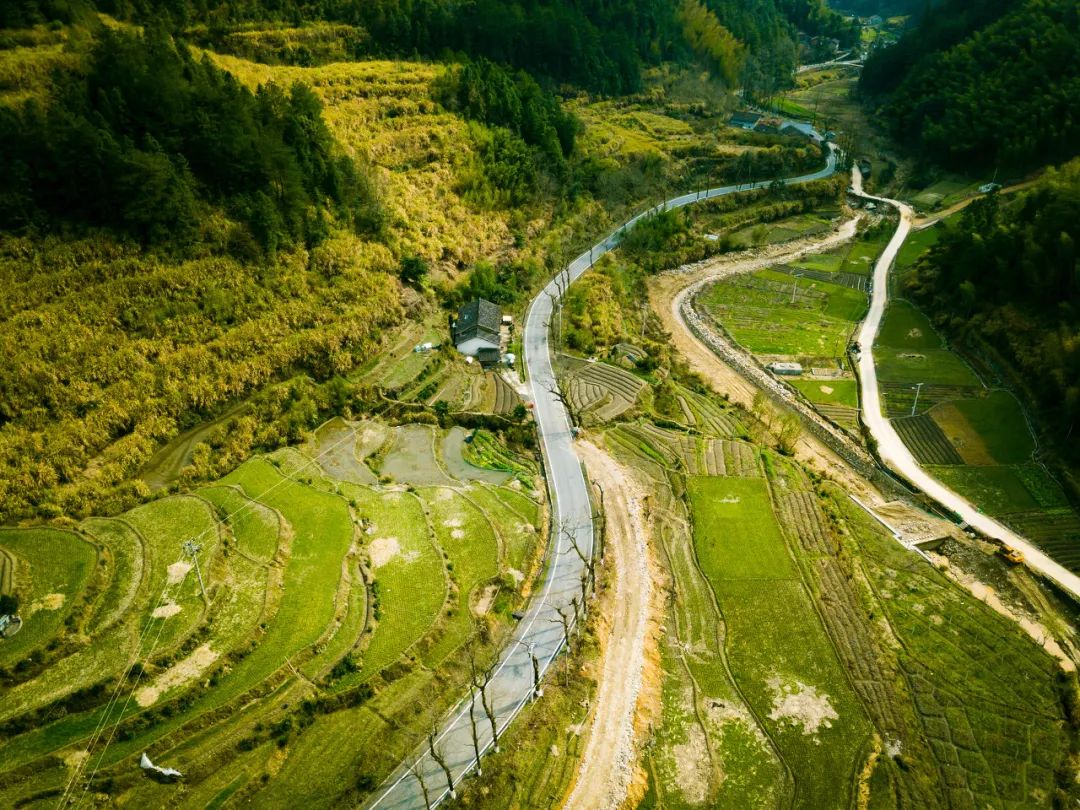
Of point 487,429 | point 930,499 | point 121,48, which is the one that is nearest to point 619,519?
point 487,429

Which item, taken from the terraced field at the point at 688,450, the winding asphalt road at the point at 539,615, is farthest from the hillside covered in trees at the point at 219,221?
the terraced field at the point at 688,450

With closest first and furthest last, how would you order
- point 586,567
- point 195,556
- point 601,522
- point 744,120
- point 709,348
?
point 195,556, point 586,567, point 601,522, point 709,348, point 744,120

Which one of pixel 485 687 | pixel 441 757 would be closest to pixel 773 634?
pixel 485 687

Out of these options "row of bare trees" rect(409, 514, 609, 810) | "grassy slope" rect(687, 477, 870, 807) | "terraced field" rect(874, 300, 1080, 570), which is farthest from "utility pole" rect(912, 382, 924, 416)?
"row of bare trees" rect(409, 514, 609, 810)

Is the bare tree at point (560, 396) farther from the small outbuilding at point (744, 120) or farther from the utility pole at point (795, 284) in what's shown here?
the small outbuilding at point (744, 120)

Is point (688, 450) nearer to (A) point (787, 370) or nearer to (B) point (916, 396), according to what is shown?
(A) point (787, 370)

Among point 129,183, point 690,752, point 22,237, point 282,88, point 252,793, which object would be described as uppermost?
point 282,88

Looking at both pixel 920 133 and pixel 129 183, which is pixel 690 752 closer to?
pixel 129 183

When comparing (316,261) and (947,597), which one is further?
(316,261)
